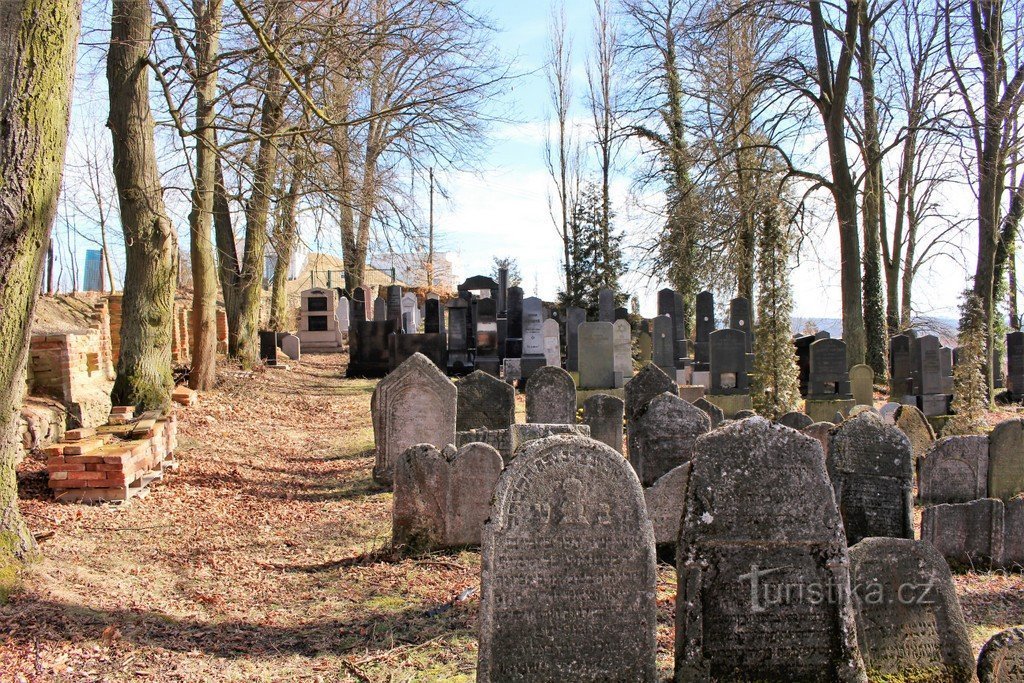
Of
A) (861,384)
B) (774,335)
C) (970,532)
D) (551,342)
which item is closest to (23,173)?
(970,532)

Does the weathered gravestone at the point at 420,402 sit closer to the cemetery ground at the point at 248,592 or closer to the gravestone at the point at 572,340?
the cemetery ground at the point at 248,592

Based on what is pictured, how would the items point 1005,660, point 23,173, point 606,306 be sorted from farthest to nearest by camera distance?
point 606,306, point 23,173, point 1005,660

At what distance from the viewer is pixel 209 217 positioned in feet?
53.2

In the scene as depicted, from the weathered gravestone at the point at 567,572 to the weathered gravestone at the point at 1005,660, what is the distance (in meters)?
1.40

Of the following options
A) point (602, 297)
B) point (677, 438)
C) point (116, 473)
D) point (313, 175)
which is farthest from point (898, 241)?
point (116, 473)

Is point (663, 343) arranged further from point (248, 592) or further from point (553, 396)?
point (248, 592)

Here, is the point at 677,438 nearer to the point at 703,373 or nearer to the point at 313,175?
the point at 313,175

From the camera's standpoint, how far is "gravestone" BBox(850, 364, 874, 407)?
16.0 m

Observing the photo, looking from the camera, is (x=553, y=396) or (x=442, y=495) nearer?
(x=442, y=495)

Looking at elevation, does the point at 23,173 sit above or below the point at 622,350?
above

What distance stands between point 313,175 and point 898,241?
796 inches

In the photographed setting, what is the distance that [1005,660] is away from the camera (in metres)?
3.77

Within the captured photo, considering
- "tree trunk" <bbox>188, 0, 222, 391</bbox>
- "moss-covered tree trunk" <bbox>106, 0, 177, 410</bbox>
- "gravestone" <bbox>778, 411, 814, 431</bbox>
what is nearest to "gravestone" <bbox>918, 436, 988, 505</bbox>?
"gravestone" <bbox>778, 411, 814, 431</bbox>

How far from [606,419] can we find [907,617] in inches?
240
